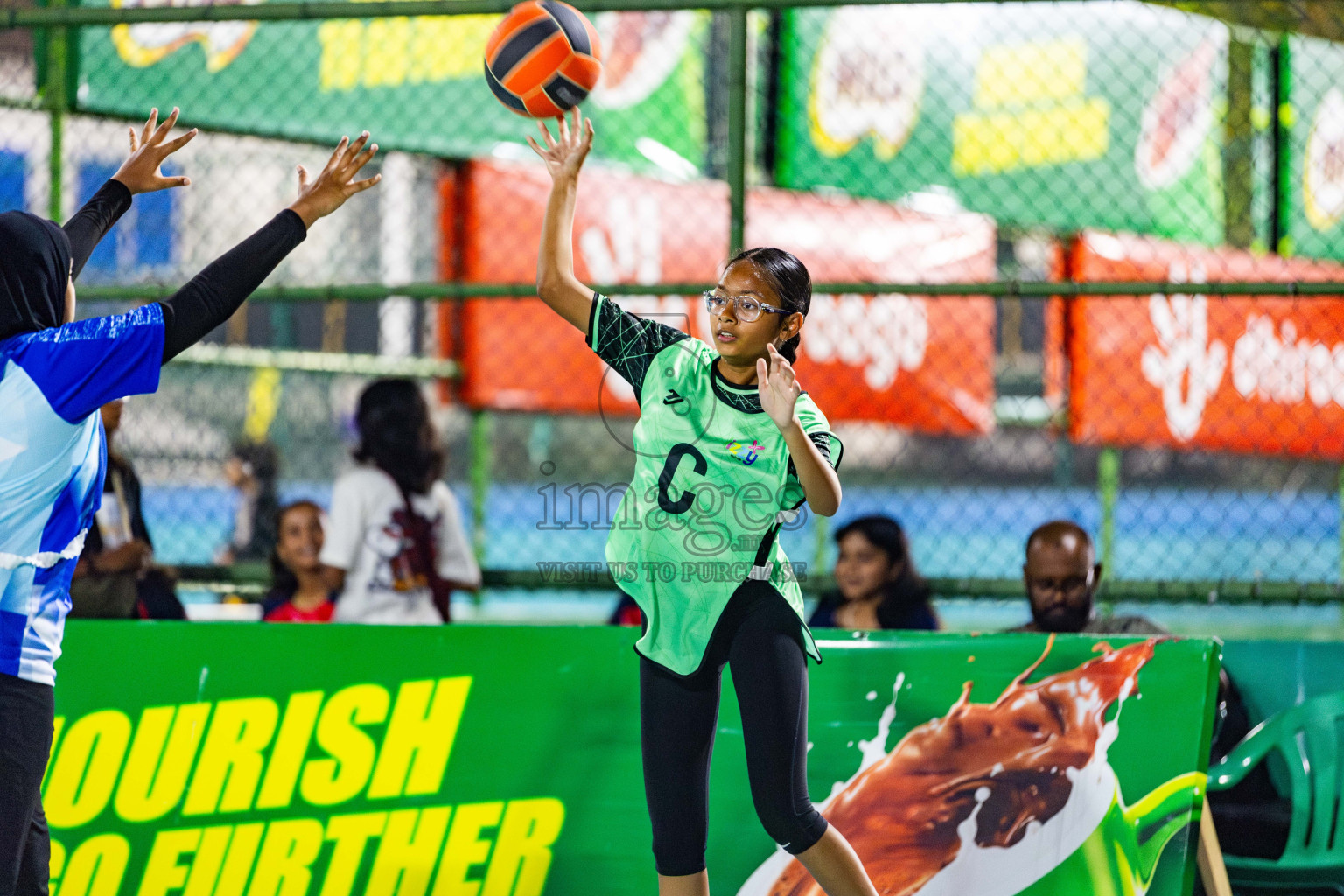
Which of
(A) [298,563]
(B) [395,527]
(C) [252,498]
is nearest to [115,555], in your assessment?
(A) [298,563]

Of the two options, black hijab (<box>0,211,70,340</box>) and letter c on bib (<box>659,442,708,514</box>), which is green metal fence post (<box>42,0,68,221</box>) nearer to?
black hijab (<box>0,211,70,340</box>)

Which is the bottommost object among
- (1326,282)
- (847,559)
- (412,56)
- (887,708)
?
(887,708)

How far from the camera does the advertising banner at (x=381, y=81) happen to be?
19.1ft

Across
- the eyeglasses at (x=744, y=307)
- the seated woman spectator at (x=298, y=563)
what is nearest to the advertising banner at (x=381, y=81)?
the seated woman spectator at (x=298, y=563)

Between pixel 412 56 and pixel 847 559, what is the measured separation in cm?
339

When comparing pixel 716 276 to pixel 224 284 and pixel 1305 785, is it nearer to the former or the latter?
pixel 1305 785

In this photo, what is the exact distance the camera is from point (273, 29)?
20.0 ft

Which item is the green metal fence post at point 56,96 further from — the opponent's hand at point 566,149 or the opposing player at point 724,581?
the opposing player at point 724,581

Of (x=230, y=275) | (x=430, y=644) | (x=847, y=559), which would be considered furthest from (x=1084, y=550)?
(x=230, y=275)

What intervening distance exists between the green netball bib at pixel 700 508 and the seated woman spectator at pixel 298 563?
2.15 meters

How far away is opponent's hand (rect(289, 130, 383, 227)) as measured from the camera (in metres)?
2.99

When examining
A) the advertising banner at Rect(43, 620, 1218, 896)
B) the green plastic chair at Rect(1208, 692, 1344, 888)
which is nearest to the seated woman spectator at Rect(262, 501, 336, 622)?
the advertising banner at Rect(43, 620, 1218, 896)

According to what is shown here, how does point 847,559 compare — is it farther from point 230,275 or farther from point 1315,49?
point 1315,49

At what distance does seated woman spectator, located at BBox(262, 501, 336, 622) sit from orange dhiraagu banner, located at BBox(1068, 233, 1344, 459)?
3.48 metres
